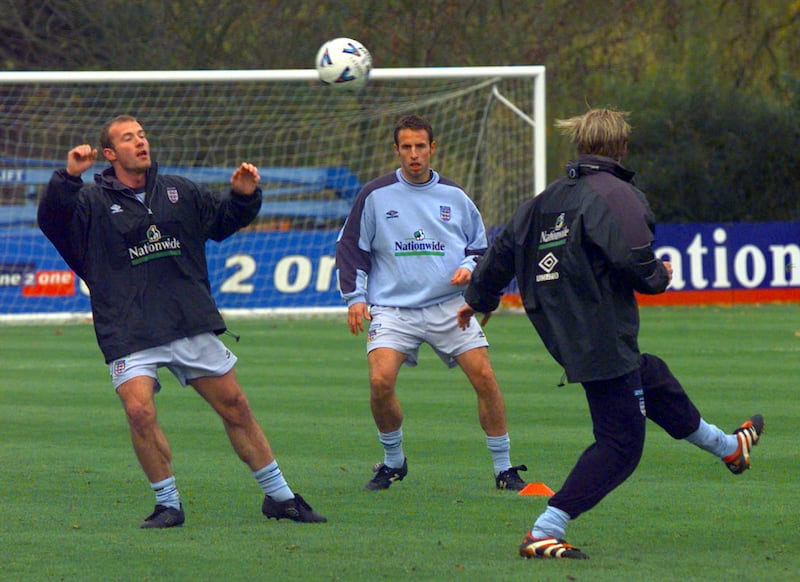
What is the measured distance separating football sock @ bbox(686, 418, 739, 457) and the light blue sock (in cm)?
88

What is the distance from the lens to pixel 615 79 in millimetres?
28844

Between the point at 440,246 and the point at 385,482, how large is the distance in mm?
1304

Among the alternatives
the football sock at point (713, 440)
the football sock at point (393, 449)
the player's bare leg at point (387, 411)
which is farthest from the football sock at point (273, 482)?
the football sock at point (713, 440)

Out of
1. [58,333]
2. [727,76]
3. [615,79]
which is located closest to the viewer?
[58,333]

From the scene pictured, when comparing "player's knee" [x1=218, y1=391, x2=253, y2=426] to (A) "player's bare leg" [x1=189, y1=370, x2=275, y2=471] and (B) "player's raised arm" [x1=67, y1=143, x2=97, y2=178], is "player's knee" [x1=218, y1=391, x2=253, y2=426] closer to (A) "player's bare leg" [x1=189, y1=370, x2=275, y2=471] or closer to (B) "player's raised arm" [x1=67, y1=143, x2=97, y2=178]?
(A) "player's bare leg" [x1=189, y1=370, x2=275, y2=471]

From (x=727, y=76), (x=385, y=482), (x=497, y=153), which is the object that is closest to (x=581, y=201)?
(x=385, y=482)

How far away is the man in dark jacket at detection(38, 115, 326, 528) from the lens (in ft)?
23.2

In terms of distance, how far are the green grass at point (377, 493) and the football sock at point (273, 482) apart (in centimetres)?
15

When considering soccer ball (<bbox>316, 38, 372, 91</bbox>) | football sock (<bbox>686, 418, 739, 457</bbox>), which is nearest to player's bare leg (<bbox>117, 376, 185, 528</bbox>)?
football sock (<bbox>686, 418, 739, 457</bbox>)

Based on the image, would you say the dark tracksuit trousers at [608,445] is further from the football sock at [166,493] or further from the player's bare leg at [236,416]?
the football sock at [166,493]

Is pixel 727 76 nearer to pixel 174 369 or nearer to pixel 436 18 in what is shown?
pixel 436 18

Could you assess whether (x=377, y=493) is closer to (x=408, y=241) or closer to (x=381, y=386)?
(x=381, y=386)

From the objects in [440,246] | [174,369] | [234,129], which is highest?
[234,129]

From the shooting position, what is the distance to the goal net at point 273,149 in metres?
20.8
